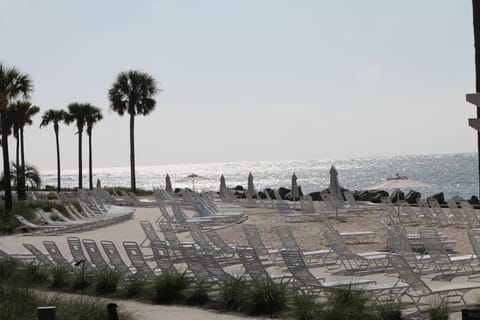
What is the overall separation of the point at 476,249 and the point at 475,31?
11.8 feet

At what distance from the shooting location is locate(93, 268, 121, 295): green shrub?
12.1 metres

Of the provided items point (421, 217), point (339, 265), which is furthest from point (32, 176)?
point (339, 265)

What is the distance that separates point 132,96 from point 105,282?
4015cm

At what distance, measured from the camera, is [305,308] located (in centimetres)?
948

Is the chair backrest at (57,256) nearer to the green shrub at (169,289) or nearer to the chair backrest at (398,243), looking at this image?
the green shrub at (169,289)

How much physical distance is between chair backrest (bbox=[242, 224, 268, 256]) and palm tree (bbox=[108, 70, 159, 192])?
120 feet

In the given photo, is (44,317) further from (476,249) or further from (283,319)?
(476,249)

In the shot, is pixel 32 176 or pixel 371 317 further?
pixel 32 176

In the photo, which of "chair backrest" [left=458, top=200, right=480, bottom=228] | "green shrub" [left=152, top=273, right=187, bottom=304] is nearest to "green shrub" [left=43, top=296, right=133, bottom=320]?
"green shrub" [left=152, top=273, right=187, bottom=304]

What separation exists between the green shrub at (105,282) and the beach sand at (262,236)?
954mm

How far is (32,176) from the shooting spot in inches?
2029

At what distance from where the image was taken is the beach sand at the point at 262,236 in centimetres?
1051

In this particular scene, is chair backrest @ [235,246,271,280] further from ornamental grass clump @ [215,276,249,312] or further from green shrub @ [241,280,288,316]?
green shrub @ [241,280,288,316]

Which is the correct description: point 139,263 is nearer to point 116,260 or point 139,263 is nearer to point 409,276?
point 116,260
